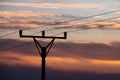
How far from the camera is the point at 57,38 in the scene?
4241 centimetres

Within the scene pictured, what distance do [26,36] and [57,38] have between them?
2373 millimetres

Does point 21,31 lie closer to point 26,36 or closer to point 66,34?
point 26,36

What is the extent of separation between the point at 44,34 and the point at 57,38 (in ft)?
3.43

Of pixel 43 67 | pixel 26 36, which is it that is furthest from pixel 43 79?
A: pixel 26 36

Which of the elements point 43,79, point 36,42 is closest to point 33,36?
point 36,42

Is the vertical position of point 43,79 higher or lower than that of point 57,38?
lower

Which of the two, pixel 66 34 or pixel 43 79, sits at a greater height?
pixel 66 34

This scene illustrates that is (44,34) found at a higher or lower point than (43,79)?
higher

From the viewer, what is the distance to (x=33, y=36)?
137ft

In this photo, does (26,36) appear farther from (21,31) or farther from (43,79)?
(43,79)

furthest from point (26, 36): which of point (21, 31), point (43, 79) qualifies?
point (43, 79)

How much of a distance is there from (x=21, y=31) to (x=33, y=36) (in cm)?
131

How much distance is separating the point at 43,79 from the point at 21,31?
405cm

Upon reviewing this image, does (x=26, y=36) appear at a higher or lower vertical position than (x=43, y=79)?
higher
